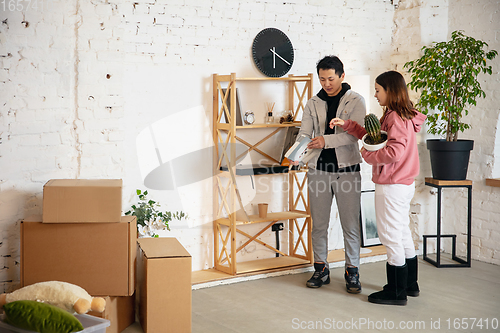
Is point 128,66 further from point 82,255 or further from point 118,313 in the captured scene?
point 118,313

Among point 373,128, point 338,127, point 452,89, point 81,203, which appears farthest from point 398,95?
point 81,203

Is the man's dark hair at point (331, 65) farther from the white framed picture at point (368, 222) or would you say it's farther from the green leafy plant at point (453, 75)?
the white framed picture at point (368, 222)

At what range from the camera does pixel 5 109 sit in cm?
297

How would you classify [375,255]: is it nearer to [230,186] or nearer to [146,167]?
[230,186]

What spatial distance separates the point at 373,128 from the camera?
123 inches

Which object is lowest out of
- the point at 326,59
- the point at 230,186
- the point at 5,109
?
the point at 230,186

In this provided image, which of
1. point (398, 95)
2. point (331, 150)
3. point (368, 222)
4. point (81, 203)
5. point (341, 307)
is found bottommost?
point (341, 307)

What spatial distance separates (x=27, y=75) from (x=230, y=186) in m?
1.68

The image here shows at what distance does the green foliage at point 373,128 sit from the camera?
3113 millimetres

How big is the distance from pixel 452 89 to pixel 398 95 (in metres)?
1.21

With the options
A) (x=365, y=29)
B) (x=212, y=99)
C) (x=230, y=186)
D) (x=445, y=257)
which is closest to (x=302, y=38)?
(x=365, y=29)

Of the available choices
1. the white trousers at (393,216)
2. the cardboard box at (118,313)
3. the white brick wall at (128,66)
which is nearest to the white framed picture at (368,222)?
the white brick wall at (128,66)

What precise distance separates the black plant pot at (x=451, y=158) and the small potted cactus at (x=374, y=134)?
3.97 ft

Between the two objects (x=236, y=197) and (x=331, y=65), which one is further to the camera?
(x=236, y=197)
